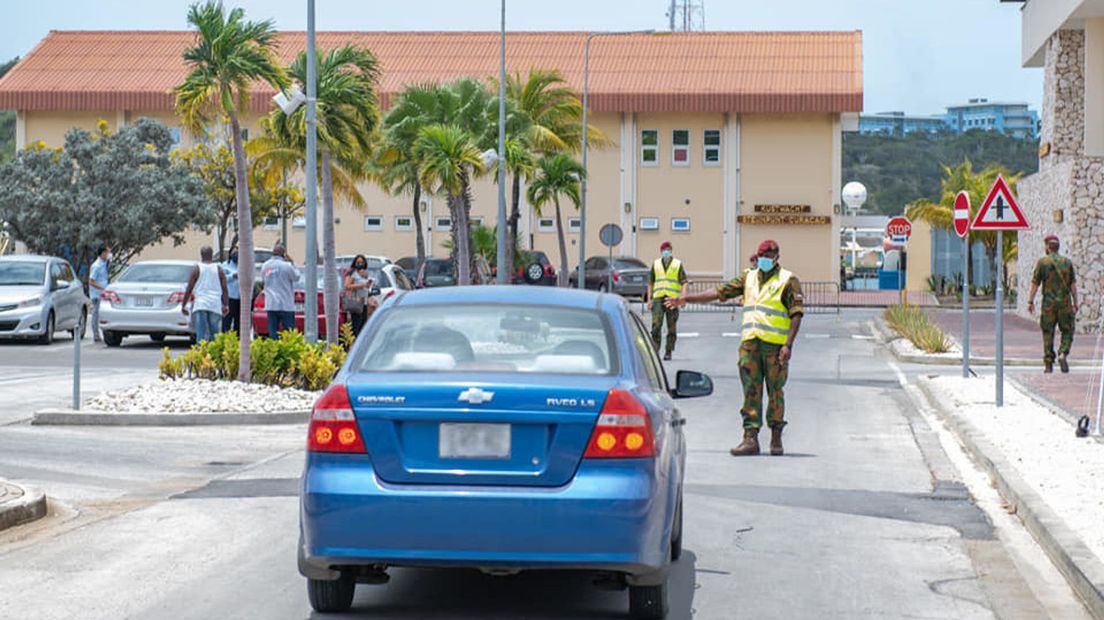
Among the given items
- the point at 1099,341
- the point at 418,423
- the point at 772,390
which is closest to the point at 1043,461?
the point at 772,390

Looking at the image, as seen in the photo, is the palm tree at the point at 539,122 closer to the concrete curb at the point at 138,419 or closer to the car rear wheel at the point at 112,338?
the car rear wheel at the point at 112,338

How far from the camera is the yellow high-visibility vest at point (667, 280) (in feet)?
84.2

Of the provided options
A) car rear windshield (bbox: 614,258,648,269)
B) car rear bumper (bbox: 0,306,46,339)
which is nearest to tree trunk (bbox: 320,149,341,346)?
car rear bumper (bbox: 0,306,46,339)

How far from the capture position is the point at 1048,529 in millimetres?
10102

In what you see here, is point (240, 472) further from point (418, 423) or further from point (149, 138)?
point (149, 138)

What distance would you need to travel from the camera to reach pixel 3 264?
31328mm

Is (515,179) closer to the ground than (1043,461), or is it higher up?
higher up

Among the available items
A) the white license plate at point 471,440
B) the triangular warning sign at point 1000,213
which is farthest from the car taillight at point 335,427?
the triangular warning sign at point 1000,213

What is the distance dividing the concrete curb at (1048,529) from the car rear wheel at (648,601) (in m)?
2.07

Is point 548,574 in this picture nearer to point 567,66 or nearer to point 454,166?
point 454,166

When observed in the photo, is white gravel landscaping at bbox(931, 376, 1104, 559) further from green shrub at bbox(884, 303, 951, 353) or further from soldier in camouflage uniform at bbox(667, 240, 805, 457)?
green shrub at bbox(884, 303, 951, 353)

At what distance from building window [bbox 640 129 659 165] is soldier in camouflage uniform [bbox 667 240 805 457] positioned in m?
52.8

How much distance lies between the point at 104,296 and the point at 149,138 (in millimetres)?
23497

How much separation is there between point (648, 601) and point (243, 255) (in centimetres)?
1285
